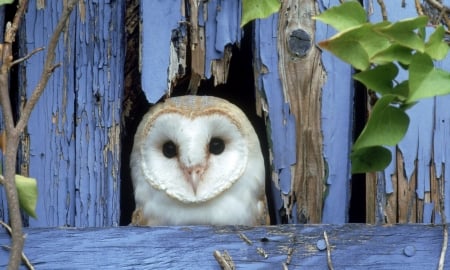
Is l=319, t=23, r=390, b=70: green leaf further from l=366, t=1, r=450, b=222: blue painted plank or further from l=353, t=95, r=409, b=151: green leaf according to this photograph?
l=366, t=1, r=450, b=222: blue painted plank

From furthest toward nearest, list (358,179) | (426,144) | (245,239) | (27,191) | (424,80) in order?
1. (358,179)
2. (426,144)
3. (245,239)
4. (27,191)
5. (424,80)

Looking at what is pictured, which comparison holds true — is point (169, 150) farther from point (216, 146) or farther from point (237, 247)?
point (237, 247)

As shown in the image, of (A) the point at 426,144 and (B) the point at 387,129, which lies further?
(A) the point at 426,144

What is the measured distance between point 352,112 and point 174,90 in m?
0.42

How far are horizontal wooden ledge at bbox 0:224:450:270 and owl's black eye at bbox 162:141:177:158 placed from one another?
1.31ft

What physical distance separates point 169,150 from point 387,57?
70 cm

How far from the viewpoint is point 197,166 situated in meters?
2.18

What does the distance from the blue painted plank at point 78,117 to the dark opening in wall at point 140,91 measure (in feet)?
0.19

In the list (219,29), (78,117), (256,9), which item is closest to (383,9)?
(256,9)

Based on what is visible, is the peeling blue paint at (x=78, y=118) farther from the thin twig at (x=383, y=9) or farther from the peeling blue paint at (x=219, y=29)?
the thin twig at (x=383, y=9)

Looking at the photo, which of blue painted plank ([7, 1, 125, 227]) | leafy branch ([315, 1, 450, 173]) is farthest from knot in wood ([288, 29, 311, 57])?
leafy branch ([315, 1, 450, 173])

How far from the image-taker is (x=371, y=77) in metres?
1.69

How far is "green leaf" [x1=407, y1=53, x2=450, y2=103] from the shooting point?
1.61m

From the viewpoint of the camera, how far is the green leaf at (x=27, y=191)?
174 cm
